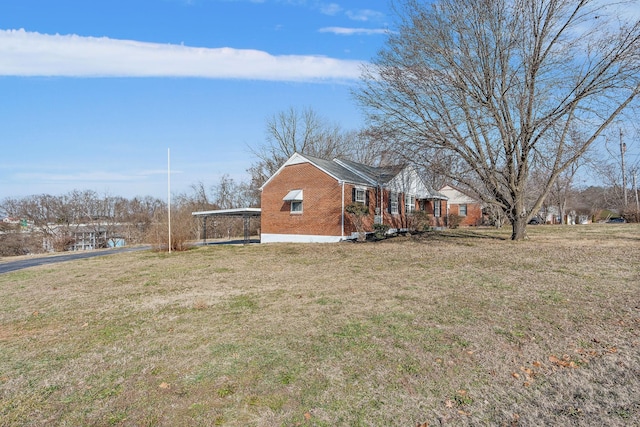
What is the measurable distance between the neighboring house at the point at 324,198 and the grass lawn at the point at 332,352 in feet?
37.3

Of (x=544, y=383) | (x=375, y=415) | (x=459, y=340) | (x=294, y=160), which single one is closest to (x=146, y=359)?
(x=375, y=415)

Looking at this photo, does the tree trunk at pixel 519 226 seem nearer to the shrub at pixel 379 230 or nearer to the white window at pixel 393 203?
the shrub at pixel 379 230

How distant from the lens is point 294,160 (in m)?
21.9

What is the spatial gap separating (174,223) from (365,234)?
9.86m

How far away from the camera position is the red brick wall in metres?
20.0

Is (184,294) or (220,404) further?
(184,294)

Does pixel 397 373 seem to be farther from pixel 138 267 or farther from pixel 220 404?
pixel 138 267

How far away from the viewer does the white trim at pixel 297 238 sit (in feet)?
64.9

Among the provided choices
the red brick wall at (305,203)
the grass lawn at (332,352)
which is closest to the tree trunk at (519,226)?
the grass lawn at (332,352)

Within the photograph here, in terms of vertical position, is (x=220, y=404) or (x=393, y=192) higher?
(x=393, y=192)

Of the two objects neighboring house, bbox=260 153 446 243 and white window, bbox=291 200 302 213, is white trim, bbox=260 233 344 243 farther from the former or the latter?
white window, bbox=291 200 302 213

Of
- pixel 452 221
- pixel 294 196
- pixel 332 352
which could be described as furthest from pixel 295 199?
pixel 452 221

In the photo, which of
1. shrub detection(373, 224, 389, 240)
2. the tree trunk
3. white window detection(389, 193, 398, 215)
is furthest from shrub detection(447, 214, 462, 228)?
the tree trunk

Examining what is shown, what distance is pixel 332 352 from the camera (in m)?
4.19
